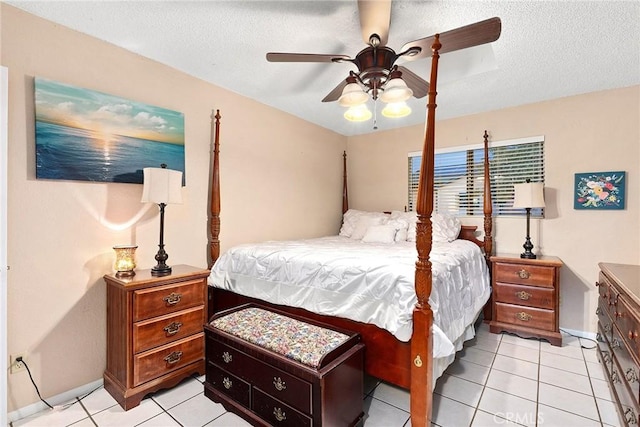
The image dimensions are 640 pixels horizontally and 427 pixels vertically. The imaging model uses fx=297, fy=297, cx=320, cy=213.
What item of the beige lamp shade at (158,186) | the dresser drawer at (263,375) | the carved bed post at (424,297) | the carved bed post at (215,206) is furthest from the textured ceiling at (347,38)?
the dresser drawer at (263,375)

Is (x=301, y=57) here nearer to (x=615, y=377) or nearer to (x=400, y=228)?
(x=400, y=228)

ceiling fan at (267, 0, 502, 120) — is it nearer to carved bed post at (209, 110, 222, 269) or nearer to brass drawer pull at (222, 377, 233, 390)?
carved bed post at (209, 110, 222, 269)

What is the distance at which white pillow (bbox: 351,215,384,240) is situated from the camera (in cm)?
365

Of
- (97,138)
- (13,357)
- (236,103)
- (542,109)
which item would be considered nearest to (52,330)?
(13,357)

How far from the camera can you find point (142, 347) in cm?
192

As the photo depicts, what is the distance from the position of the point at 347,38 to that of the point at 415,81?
55cm

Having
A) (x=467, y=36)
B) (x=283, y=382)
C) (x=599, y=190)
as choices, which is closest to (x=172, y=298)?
(x=283, y=382)

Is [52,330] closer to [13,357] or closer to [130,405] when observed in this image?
[13,357]

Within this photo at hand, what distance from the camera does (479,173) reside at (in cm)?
357

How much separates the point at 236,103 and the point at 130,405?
2627 millimetres

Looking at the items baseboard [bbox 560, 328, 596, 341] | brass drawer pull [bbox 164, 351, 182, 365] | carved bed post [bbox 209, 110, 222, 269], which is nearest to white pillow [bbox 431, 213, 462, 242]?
baseboard [bbox 560, 328, 596, 341]

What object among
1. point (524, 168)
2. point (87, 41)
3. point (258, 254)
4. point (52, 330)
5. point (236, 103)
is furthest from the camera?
point (524, 168)

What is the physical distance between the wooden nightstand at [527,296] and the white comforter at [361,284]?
0.38 m

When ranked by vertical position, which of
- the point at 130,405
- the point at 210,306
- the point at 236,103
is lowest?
the point at 130,405
